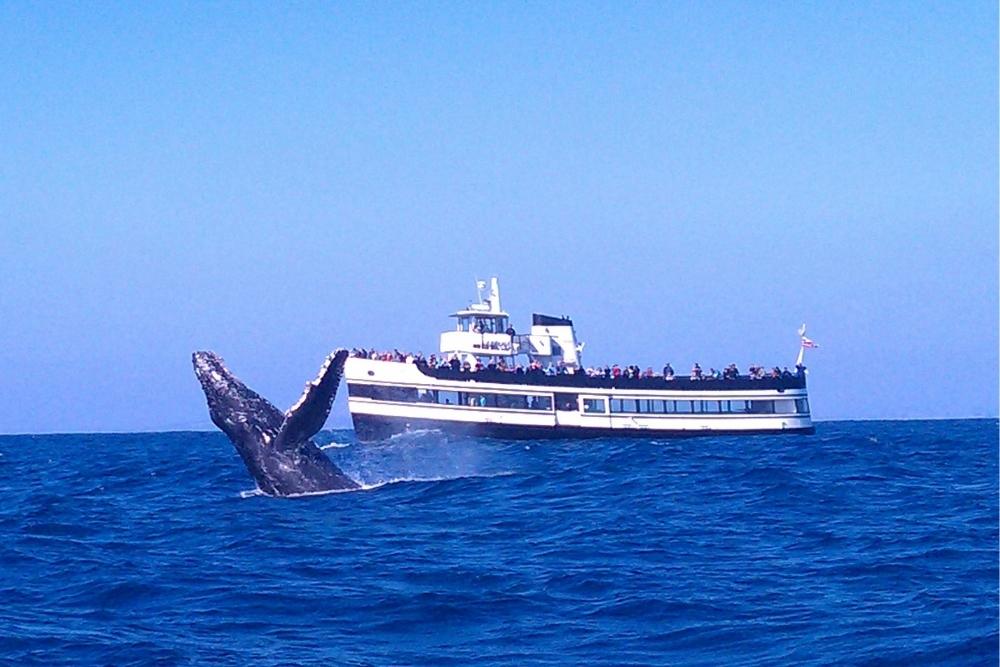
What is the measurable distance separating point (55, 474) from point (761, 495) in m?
21.2

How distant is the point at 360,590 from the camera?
1155 centimetres

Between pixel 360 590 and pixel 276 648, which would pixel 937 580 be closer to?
pixel 360 590

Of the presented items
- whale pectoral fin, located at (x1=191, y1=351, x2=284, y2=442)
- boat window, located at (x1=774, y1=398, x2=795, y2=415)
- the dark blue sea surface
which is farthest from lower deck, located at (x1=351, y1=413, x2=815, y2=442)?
whale pectoral fin, located at (x1=191, y1=351, x2=284, y2=442)

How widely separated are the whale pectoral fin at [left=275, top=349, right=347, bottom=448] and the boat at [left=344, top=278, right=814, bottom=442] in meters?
30.3

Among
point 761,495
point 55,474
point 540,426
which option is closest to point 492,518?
point 761,495

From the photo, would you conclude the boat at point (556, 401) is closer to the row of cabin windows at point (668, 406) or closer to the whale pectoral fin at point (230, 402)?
the row of cabin windows at point (668, 406)

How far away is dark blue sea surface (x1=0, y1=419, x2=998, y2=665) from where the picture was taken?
9242mm

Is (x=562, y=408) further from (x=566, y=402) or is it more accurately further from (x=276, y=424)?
(x=276, y=424)

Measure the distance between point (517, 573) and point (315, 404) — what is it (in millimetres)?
4054

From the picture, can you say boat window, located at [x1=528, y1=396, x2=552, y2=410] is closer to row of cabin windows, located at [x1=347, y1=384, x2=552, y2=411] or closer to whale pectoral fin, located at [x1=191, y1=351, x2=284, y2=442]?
row of cabin windows, located at [x1=347, y1=384, x2=552, y2=411]

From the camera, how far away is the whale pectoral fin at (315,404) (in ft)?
47.2

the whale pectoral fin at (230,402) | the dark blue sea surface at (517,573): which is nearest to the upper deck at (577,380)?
the dark blue sea surface at (517,573)

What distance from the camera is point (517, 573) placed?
12266mm

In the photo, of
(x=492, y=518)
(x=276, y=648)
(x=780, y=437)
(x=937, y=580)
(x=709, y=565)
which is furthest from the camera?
(x=780, y=437)
